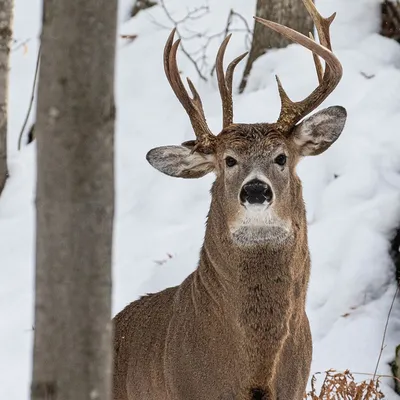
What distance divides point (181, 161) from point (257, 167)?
65cm

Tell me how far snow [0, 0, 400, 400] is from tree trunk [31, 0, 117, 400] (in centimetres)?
497

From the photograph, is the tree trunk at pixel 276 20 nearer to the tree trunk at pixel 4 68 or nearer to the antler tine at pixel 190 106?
the tree trunk at pixel 4 68

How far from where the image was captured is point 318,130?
540 cm

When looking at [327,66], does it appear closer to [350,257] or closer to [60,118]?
[350,257]

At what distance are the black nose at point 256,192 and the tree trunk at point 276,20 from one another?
5.46m

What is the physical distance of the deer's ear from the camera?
5.45m

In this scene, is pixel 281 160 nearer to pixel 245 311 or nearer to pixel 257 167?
pixel 257 167

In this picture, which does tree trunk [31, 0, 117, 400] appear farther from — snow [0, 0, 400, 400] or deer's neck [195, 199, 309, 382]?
snow [0, 0, 400, 400]

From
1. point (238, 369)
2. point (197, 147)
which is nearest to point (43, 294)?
point (238, 369)

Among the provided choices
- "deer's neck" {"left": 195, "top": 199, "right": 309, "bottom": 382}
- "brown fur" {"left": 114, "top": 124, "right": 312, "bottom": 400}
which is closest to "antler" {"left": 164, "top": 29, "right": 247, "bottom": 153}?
"brown fur" {"left": 114, "top": 124, "right": 312, "bottom": 400}

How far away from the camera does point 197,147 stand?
17.6ft

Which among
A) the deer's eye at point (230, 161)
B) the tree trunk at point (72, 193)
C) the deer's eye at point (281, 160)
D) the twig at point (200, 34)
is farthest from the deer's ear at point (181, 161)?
the twig at point (200, 34)

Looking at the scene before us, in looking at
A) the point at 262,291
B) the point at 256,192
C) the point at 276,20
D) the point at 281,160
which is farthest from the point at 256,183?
the point at 276,20

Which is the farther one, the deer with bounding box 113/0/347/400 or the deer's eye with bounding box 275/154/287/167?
the deer's eye with bounding box 275/154/287/167
